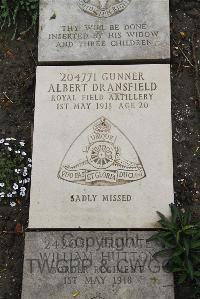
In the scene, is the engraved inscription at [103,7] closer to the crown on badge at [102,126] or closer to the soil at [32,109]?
the soil at [32,109]

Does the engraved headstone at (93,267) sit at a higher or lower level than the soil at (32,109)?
lower

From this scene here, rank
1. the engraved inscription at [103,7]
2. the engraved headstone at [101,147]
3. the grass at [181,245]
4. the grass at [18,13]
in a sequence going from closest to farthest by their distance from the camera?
the grass at [181,245], the engraved headstone at [101,147], the engraved inscription at [103,7], the grass at [18,13]

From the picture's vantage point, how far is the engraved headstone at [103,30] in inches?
184

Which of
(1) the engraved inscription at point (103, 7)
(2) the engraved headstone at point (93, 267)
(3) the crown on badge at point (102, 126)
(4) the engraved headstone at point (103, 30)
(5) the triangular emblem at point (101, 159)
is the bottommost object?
(2) the engraved headstone at point (93, 267)

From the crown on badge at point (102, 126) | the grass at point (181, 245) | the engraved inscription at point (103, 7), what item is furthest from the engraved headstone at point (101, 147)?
the engraved inscription at point (103, 7)

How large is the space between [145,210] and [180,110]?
1172 mm

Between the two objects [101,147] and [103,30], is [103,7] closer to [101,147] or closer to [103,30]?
[103,30]

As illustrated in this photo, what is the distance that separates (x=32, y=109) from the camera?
483cm

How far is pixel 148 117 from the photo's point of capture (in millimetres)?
4422

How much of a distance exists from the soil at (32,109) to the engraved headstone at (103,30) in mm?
330

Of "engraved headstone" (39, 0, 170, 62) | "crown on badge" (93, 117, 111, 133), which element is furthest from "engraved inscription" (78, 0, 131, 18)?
"crown on badge" (93, 117, 111, 133)

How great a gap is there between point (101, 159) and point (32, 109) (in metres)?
1.01

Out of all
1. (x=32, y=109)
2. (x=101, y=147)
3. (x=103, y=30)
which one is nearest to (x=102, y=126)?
(x=101, y=147)

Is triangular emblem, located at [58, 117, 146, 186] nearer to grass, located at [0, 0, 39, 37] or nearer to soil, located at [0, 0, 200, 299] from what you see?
soil, located at [0, 0, 200, 299]
